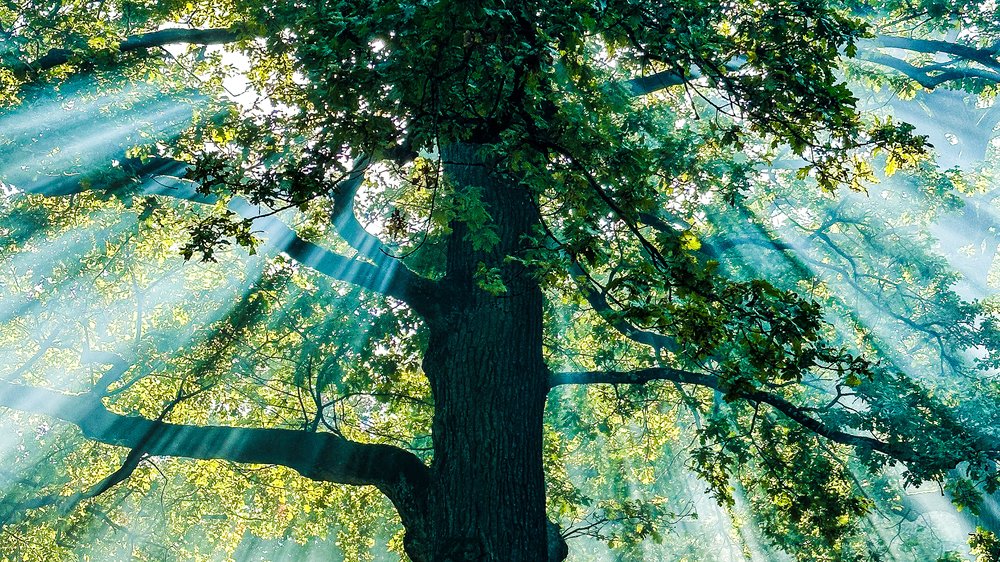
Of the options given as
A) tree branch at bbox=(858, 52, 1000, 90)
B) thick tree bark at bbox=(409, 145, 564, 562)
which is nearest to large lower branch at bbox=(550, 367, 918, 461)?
thick tree bark at bbox=(409, 145, 564, 562)

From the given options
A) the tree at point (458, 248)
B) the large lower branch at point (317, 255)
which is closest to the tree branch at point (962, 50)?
the tree at point (458, 248)

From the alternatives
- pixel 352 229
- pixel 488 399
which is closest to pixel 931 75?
pixel 352 229

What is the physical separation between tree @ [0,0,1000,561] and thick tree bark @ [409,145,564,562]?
0.08 feet

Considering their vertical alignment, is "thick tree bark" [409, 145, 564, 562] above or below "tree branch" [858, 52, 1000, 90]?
below

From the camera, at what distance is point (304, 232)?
22.8 ft

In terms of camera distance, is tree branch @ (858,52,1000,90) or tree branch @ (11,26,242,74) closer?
tree branch @ (11,26,242,74)

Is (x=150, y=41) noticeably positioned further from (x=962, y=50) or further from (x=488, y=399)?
(x=962, y=50)

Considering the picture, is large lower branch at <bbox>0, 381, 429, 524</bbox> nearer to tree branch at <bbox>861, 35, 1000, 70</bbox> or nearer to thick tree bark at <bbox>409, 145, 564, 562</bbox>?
thick tree bark at <bbox>409, 145, 564, 562</bbox>

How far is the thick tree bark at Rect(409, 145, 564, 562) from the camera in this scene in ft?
18.9

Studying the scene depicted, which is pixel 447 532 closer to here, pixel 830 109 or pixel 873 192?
pixel 830 109

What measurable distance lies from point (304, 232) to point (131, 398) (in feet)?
25.3

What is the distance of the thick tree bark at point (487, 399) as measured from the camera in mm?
5750

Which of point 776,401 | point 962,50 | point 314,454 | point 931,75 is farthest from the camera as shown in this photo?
point 931,75

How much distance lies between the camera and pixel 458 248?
7109mm
